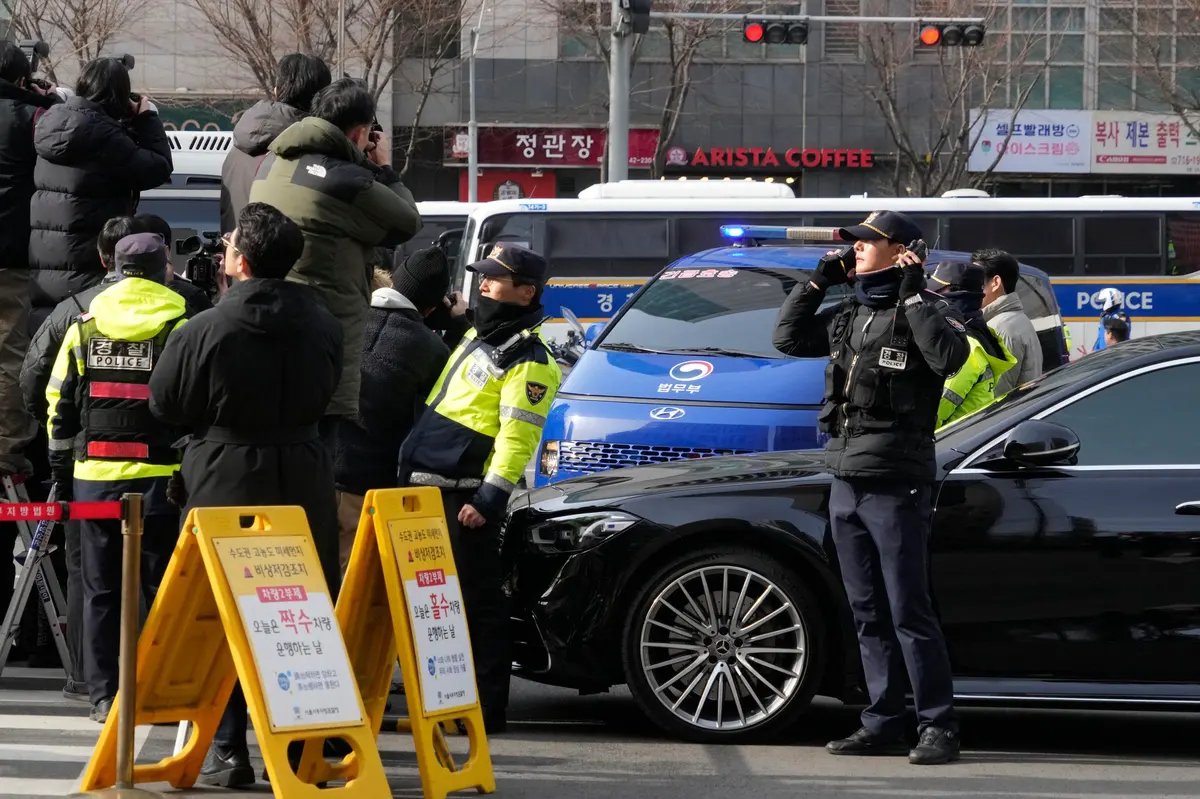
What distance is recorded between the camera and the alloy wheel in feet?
20.8

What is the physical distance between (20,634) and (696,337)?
4.25m

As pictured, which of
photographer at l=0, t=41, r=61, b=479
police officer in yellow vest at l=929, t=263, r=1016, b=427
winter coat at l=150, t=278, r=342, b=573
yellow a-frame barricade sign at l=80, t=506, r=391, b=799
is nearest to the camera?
yellow a-frame barricade sign at l=80, t=506, r=391, b=799

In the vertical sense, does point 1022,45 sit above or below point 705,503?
above

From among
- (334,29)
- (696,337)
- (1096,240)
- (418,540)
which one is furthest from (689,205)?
(418,540)

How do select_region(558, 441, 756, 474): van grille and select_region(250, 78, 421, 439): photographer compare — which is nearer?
select_region(250, 78, 421, 439): photographer

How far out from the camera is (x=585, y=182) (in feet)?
128

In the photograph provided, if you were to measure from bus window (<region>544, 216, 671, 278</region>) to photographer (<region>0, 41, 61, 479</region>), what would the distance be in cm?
1611

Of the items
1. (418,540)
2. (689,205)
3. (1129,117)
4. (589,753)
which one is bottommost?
(589,753)

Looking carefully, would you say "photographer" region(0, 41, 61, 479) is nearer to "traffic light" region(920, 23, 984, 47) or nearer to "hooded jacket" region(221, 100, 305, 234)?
"hooded jacket" region(221, 100, 305, 234)

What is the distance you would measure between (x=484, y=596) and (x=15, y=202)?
2.97 metres

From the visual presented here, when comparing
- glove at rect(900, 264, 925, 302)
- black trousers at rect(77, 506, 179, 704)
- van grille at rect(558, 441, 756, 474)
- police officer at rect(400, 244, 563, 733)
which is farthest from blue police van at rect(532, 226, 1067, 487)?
black trousers at rect(77, 506, 179, 704)

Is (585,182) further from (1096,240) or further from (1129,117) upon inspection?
(1096,240)

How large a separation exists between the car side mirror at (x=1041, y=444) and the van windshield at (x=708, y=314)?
356 cm

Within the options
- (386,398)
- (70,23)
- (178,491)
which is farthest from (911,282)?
(70,23)
